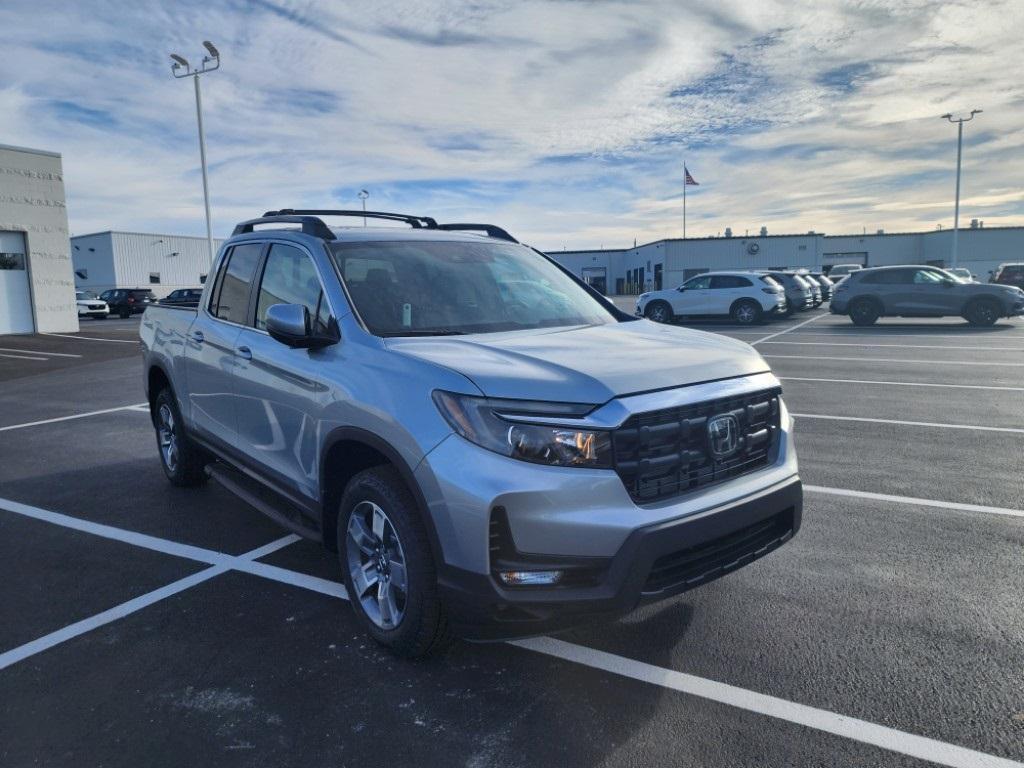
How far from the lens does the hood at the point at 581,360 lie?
276cm

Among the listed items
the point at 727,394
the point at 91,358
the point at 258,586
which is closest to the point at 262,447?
the point at 258,586

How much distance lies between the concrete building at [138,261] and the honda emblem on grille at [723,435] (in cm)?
5341

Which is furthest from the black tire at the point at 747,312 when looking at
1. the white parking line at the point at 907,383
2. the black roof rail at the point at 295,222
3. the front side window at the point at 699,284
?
the black roof rail at the point at 295,222

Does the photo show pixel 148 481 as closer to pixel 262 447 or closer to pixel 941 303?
pixel 262 447

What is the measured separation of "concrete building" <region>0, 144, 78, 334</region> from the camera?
23312 mm

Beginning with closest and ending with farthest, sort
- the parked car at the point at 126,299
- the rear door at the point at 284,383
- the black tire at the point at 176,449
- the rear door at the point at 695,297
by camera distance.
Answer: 1. the rear door at the point at 284,383
2. the black tire at the point at 176,449
3. the rear door at the point at 695,297
4. the parked car at the point at 126,299

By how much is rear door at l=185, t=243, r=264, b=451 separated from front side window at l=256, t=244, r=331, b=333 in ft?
0.72

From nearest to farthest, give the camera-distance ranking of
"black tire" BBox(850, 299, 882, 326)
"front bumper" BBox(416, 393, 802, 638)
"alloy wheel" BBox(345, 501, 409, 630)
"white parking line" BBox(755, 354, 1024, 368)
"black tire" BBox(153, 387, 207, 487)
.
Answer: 1. "front bumper" BBox(416, 393, 802, 638)
2. "alloy wheel" BBox(345, 501, 409, 630)
3. "black tire" BBox(153, 387, 207, 487)
4. "white parking line" BBox(755, 354, 1024, 368)
5. "black tire" BBox(850, 299, 882, 326)

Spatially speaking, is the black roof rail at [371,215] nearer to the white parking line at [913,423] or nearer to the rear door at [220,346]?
the rear door at [220,346]

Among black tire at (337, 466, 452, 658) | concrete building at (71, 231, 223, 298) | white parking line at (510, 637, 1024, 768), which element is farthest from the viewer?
concrete building at (71, 231, 223, 298)

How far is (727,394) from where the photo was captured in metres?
3.07

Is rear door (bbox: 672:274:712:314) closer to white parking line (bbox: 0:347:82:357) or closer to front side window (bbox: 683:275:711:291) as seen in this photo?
front side window (bbox: 683:275:711:291)

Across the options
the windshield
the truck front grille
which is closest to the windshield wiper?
the windshield

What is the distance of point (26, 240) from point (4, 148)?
9.17 feet
